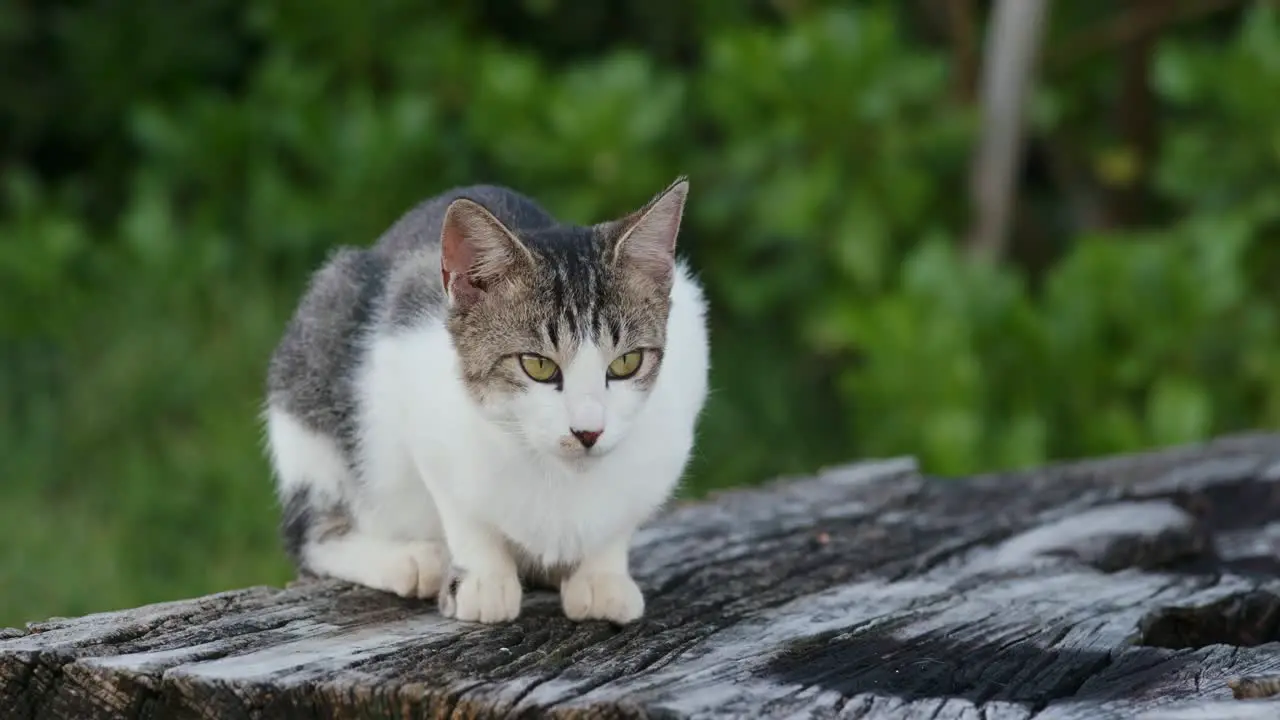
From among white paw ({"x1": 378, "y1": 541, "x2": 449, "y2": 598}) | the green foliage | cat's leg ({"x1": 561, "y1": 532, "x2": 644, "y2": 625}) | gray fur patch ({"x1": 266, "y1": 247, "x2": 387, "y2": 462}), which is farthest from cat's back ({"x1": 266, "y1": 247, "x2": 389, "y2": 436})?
the green foliage

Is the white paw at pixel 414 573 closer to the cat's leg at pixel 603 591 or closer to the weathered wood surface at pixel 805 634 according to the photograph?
the weathered wood surface at pixel 805 634

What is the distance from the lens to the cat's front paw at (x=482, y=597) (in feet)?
8.17

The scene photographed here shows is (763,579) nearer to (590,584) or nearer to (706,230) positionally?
(590,584)

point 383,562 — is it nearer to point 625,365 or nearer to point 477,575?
point 477,575

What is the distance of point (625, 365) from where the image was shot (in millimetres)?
2465

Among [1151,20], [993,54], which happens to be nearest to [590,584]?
[993,54]

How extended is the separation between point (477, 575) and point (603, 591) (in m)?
0.20

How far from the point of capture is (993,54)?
5578mm

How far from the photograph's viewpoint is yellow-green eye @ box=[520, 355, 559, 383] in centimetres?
243

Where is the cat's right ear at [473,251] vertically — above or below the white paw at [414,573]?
above

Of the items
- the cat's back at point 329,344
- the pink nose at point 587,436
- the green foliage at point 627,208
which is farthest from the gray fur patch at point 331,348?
the green foliage at point 627,208

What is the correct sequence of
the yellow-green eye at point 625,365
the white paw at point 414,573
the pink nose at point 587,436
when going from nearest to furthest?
1. the pink nose at point 587,436
2. the yellow-green eye at point 625,365
3. the white paw at point 414,573

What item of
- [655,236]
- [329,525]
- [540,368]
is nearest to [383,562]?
[329,525]

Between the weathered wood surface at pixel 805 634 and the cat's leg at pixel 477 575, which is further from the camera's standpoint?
the cat's leg at pixel 477 575
